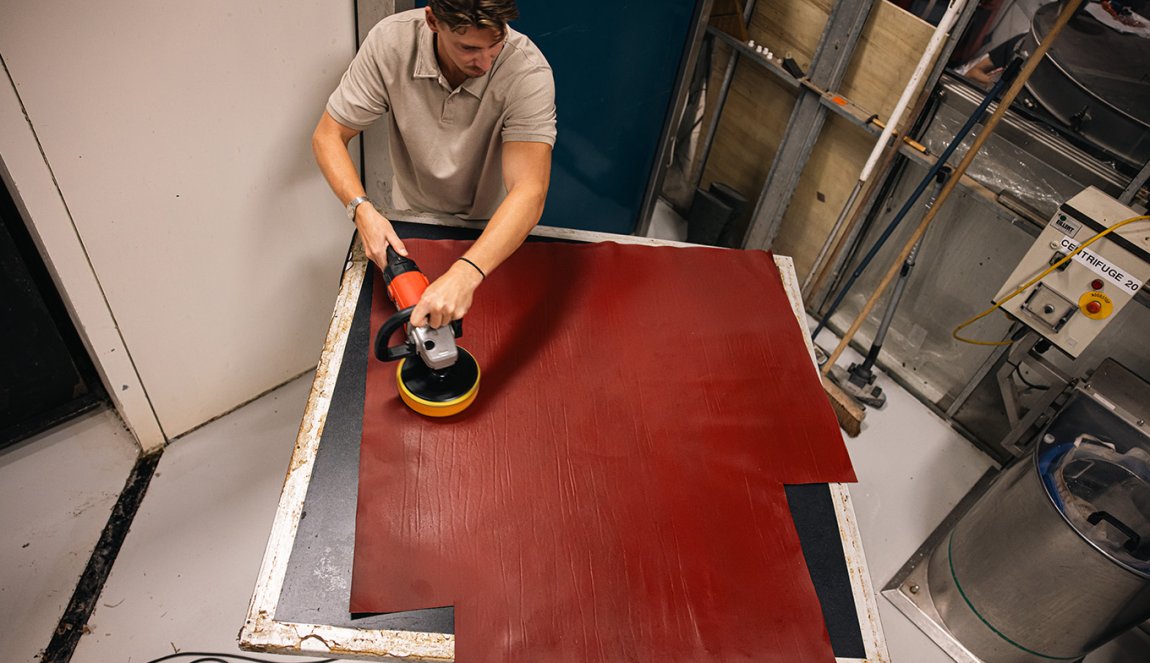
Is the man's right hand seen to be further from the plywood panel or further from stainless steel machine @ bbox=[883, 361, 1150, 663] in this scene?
the plywood panel

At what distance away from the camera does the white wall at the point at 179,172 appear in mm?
1413

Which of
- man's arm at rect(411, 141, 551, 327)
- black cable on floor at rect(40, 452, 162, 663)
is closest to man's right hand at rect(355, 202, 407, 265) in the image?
man's arm at rect(411, 141, 551, 327)

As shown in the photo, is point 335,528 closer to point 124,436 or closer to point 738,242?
point 124,436

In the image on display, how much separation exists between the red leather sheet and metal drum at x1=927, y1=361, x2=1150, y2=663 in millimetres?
867

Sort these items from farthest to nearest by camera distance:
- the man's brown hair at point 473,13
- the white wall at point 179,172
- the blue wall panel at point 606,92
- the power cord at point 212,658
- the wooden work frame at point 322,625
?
the blue wall panel at point 606,92 → the power cord at point 212,658 → the white wall at point 179,172 → the man's brown hair at point 473,13 → the wooden work frame at point 322,625

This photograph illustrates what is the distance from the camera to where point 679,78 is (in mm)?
2619

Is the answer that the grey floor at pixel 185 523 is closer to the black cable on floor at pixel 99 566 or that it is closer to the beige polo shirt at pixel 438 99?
→ the black cable on floor at pixel 99 566

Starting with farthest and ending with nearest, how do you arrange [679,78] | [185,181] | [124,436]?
[679,78]
[124,436]
[185,181]

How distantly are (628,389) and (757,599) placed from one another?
1.51 feet

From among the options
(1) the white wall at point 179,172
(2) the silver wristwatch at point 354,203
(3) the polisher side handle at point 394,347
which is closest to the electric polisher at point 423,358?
(3) the polisher side handle at point 394,347

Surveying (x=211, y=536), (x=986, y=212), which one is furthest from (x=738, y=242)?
(x=211, y=536)

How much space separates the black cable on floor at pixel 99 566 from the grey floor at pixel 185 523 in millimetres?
22

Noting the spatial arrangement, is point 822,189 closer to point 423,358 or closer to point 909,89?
Result: point 909,89

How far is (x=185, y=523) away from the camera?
2.10 meters
